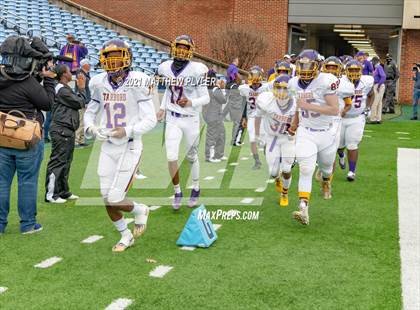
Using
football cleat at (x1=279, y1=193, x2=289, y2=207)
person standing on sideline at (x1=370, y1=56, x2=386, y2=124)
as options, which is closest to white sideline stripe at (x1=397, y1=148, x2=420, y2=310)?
football cleat at (x1=279, y1=193, x2=289, y2=207)

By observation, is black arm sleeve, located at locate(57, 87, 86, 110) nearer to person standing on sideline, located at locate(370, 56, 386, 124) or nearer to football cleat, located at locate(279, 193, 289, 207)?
football cleat, located at locate(279, 193, 289, 207)

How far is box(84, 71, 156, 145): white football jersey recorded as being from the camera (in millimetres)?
5535

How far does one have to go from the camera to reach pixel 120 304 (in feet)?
14.3

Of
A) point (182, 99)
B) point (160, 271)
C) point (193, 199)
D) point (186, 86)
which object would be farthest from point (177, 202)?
point (160, 271)

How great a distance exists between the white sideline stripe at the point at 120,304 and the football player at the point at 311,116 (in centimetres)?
255

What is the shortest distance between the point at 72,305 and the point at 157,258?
1278 mm

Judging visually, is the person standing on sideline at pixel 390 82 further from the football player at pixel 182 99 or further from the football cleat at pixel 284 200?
the football player at pixel 182 99

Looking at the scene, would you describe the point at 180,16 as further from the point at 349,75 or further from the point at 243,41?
the point at 349,75

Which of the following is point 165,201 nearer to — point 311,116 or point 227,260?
point 311,116

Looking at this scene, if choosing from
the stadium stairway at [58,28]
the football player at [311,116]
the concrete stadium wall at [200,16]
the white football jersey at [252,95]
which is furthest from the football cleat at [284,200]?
the concrete stadium wall at [200,16]

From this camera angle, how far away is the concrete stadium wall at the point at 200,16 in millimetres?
25109

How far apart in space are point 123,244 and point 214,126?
612 centimetres

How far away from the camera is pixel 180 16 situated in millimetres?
26391

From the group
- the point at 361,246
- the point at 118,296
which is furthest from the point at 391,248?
the point at 118,296
